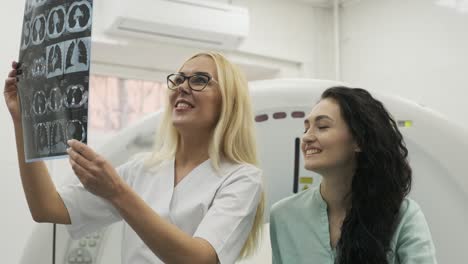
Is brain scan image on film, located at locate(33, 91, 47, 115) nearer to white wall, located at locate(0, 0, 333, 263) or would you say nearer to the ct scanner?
the ct scanner

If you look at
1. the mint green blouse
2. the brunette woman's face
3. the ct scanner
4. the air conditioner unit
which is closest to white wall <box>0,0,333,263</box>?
the air conditioner unit

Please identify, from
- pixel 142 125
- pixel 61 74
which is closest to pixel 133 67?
pixel 142 125

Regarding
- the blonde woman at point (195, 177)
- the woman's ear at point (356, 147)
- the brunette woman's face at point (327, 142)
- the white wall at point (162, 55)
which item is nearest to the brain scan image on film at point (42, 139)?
the blonde woman at point (195, 177)

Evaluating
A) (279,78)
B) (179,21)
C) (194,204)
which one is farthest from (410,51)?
(194,204)

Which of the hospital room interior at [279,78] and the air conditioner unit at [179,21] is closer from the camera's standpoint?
the hospital room interior at [279,78]

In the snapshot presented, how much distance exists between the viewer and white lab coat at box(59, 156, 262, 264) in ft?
3.55

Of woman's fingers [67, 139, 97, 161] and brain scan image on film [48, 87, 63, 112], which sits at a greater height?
brain scan image on film [48, 87, 63, 112]

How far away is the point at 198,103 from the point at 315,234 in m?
0.41

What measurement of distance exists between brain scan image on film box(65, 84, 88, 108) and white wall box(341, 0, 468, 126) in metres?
2.01

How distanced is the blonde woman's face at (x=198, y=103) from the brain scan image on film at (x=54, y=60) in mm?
294

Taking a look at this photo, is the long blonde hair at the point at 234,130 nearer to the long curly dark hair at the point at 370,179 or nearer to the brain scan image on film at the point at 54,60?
the long curly dark hair at the point at 370,179

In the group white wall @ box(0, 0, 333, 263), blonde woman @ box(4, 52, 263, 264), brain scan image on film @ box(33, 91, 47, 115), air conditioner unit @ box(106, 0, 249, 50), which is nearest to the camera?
brain scan image on film @ box(33, 91, 47, 115)

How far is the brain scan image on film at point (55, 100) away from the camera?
94 centimetres

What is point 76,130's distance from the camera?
35.5 inches
